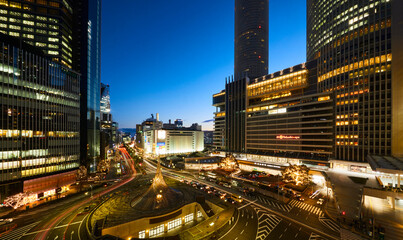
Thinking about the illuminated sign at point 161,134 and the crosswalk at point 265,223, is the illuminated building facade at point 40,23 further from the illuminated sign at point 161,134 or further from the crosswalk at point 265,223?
the crosswalk at point 265,223

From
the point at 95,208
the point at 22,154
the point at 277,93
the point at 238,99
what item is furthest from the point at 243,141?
the point at 22,154

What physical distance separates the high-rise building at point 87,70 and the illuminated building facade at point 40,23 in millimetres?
10399

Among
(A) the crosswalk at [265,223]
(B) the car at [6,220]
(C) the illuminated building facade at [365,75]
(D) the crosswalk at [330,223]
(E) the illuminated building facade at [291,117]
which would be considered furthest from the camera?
(E) the illuminated building facade at [291,117]

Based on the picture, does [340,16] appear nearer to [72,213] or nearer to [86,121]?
[72,213]

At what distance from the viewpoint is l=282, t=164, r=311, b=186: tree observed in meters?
57.2

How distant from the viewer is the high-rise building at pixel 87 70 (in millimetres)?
90125

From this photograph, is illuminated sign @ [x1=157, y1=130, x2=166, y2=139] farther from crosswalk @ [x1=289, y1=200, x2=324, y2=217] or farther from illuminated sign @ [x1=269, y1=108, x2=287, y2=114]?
crosswalk @ [x1=289, y1=200, x2=324, y2=217]

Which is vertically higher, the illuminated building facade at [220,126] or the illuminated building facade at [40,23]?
the illuminated building facade at [40,23]

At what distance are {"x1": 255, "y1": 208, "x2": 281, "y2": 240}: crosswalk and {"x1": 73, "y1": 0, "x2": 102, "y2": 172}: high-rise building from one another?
8598cm

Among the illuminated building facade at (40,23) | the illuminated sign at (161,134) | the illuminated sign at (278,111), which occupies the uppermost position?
A: the illuminated building facade at (40,23)

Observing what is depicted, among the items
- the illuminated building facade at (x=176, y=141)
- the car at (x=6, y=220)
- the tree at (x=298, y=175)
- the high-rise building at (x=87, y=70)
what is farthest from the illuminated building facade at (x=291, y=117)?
the car at (x=6, y=220)

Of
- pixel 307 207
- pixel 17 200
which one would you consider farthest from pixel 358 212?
pixel 17 200

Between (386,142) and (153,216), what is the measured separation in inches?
3281

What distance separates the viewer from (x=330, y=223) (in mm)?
35938
